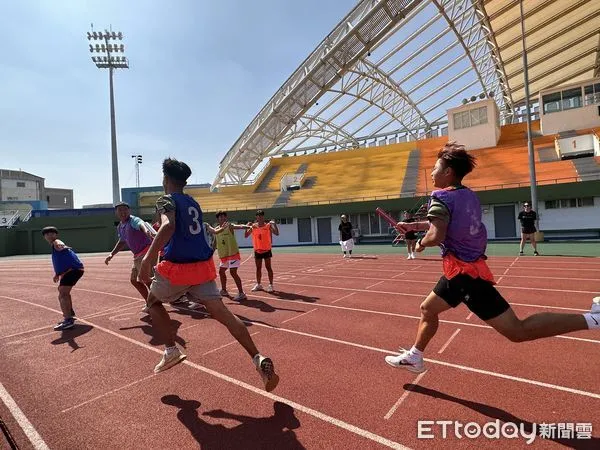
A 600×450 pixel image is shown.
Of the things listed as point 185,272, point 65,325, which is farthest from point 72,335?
point 185,272

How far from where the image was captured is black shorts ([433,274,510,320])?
269cm

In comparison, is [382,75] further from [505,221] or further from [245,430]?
[245,430]

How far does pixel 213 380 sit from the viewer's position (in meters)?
3.64

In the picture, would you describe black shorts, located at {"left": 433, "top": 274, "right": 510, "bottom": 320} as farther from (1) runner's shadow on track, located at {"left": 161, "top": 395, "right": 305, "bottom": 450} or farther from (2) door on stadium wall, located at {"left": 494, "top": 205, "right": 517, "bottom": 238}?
(2) door on stadium wall, located at {"left": 494, "top": 205, "right": 517, "bottom": 238}

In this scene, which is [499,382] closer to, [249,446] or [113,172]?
[249,446]

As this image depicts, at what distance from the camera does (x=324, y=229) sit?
2981 centimetres

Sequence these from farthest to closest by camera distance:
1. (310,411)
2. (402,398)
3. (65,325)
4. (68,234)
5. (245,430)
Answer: (68,234), (65,325), (402,398), (310,411), (245,430)

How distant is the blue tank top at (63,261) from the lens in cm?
614

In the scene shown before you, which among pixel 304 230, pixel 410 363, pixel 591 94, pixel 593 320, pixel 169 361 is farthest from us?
pixel 304 230

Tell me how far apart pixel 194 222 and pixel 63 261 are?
14.5 feet

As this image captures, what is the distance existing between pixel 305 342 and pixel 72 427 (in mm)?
2672

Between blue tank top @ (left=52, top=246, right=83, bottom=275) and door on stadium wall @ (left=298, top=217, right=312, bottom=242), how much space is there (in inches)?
965

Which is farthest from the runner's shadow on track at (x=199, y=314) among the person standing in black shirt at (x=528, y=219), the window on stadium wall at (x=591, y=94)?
the window on stadium wall at (x=591, y=94)

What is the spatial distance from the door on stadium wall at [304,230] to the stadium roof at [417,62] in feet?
33.7
